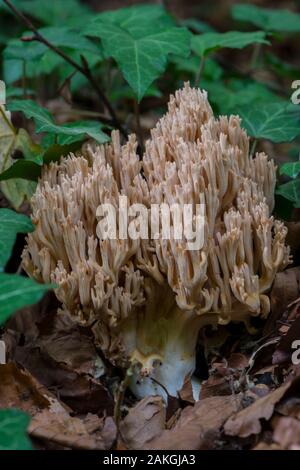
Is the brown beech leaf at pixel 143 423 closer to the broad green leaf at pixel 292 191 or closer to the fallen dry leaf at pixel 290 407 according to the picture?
the fallen dry leaf at pixel 290 407

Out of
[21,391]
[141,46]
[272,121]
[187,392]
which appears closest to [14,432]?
[21,391]

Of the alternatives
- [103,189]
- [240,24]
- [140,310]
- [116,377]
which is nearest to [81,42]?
Answer: [103,189]

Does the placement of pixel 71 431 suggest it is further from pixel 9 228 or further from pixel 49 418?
pixel 9 228

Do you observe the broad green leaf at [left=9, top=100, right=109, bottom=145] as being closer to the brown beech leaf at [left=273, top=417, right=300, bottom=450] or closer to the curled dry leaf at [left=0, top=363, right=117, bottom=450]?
the curled dry leaf at [left=0, top=363, right=117, bottom=450]

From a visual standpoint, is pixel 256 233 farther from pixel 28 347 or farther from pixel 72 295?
pixel 28 347

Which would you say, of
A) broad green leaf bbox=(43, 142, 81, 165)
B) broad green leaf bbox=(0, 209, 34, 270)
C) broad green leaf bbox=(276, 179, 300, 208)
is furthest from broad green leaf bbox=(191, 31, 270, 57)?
broad green leaf bbox=(0, 209, 34, 270)

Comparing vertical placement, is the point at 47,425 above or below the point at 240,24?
below
